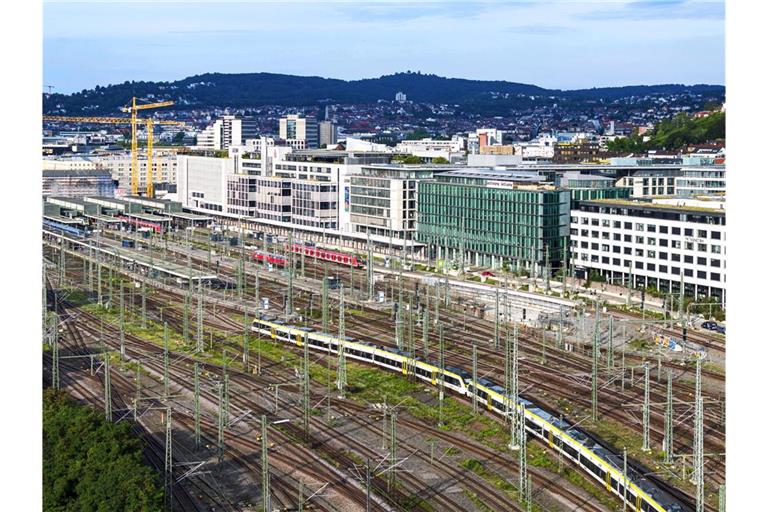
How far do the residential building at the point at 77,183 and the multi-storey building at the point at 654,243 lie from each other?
3051 inches

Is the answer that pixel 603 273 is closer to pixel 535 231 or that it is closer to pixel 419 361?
pixel 535 231

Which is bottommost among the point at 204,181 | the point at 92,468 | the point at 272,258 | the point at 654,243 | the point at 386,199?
the point at 92,468

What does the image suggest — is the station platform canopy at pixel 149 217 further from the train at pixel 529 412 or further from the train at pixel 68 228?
the train at pixel 529 412

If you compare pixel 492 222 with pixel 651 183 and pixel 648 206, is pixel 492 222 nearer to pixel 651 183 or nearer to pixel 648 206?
pixel 648 206

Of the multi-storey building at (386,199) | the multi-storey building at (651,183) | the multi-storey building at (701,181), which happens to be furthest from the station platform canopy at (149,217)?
the multi-storey building at (701,181)

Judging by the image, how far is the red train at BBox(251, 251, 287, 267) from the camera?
7631 centimetres

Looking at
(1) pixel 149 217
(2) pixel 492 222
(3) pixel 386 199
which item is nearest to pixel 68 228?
(1) pixel 149 217

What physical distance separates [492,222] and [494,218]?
394 millimetres

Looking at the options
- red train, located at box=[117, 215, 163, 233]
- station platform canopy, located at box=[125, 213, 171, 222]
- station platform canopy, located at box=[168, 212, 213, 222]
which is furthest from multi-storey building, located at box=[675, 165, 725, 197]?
station platform canopy, located at box=[168, 212, 213, 222]

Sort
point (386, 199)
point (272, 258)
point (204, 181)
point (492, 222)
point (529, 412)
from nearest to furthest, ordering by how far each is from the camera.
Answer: point (529, 412), point (492, 222), point (272, 258), point (386, 199), point (204, 181)

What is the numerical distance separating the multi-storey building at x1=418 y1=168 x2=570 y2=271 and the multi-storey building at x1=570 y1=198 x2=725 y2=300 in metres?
1.38

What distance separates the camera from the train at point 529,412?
28.7 metres

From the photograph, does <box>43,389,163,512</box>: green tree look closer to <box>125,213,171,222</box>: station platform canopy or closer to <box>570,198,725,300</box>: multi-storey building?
<box>570,198,725,300</box>: multi-storey building

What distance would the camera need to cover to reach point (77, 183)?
426 feet
